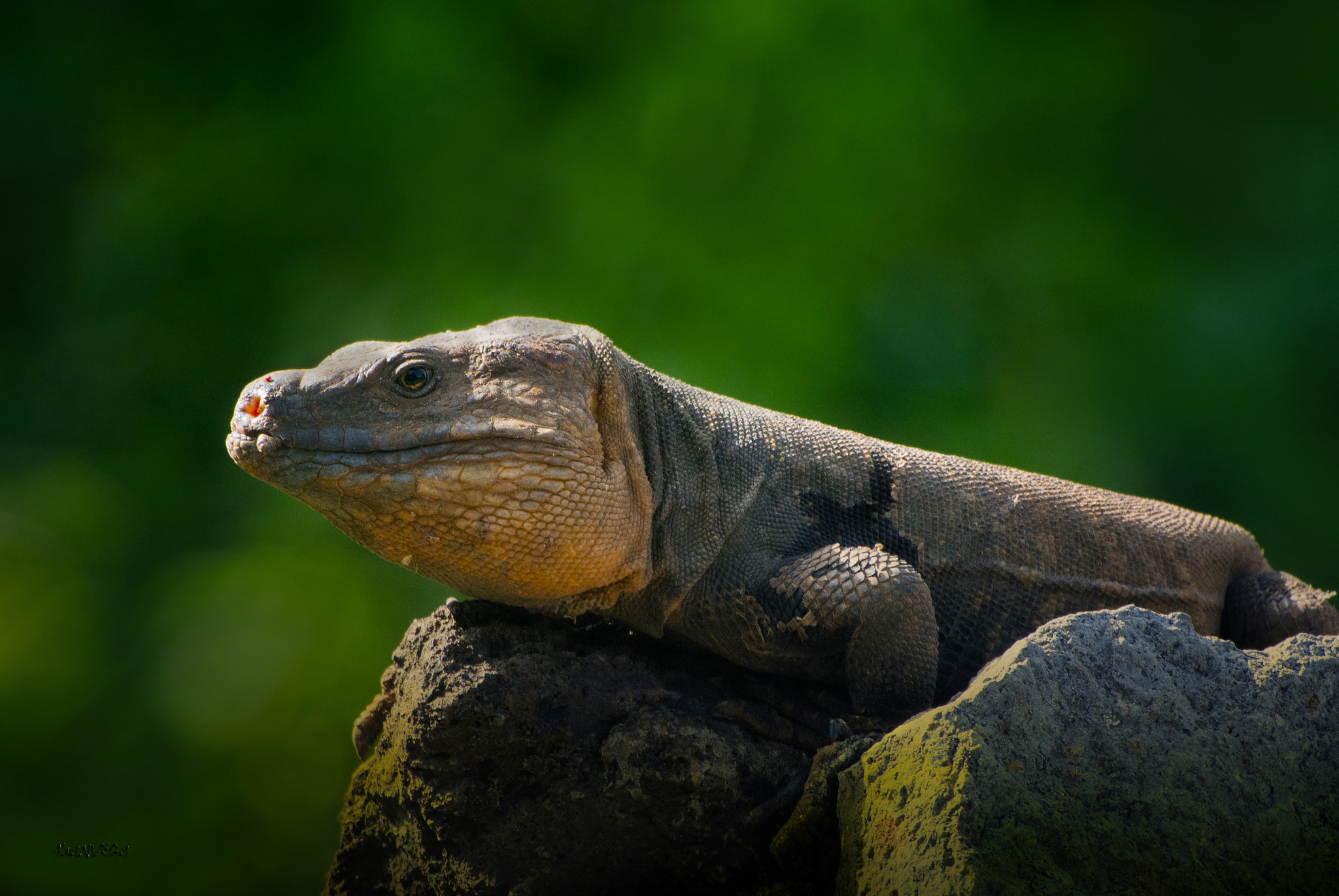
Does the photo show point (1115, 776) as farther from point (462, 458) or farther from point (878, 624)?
point (462, 458)

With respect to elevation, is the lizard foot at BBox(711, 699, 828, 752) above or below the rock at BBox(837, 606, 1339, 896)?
below

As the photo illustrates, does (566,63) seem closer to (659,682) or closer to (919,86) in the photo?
(919,86)

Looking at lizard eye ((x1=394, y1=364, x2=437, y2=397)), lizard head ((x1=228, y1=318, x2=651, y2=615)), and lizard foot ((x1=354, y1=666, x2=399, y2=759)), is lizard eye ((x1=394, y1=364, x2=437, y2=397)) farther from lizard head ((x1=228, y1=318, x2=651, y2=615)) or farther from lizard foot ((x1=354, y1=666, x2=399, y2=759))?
lizard foot ((x1=354, y1=666, x2=399, y2=759))

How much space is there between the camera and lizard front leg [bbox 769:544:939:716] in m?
2.93

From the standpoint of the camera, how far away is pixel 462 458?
272 centimetres

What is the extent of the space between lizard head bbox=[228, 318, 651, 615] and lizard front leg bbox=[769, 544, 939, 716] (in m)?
0.59

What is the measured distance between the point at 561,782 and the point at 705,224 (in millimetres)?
3962

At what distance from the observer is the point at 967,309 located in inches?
233

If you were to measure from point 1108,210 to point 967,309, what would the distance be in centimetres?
113

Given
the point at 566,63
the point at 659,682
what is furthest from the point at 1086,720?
the point at 566,63

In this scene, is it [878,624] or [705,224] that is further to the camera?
[705,224]

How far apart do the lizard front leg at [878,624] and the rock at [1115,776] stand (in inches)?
25.0

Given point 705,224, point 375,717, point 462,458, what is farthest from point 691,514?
point 705,224

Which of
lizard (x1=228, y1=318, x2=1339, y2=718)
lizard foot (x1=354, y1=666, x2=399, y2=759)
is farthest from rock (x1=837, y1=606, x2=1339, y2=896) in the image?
lizard foot (x1=354, y1=666, x2=399, y2=759)
